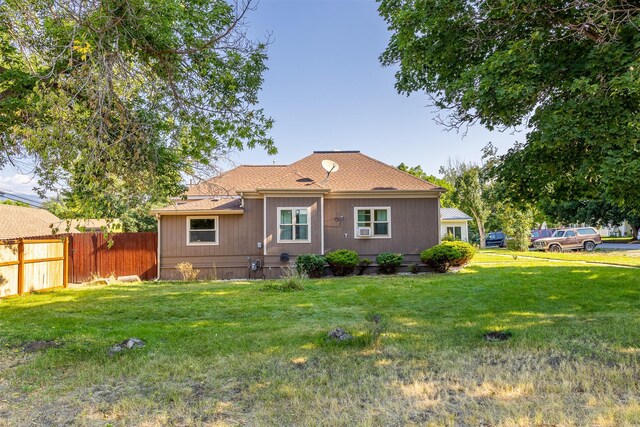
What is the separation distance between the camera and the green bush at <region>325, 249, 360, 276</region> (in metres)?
13.7

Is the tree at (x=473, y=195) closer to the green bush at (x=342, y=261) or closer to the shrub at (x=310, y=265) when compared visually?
the green bush at (x=342, y=261)

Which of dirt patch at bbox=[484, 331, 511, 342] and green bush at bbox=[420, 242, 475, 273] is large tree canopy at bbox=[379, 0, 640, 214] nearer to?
dirt patch at bbox=[484, 331, 511, 342]

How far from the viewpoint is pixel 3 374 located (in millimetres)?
4605

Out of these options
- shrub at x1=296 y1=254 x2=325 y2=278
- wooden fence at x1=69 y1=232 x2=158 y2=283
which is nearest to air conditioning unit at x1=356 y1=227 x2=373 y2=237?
shrub at x1=296 y1=254 x2=325 y2=278

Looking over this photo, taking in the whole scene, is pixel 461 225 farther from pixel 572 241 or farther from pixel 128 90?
pixel 128 90

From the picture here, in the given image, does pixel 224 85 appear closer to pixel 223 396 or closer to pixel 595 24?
pixel 223 396

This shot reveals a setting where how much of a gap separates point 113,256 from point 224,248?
4.27 meters

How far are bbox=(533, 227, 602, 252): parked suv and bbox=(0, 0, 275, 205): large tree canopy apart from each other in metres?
24.8

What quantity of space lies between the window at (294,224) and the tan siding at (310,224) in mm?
152

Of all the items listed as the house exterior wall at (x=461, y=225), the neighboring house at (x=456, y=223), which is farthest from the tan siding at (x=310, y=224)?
the house exterior wall at (x=461, y=225)

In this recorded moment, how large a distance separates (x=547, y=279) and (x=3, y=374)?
1239 centimetres

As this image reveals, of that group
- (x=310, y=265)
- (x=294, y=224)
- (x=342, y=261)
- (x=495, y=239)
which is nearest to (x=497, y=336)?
(x=342, y=261)

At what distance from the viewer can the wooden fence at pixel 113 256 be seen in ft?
47.3

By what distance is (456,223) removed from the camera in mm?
28875
